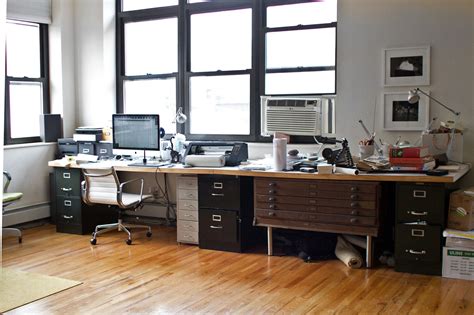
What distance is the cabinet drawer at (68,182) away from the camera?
19.1 feet

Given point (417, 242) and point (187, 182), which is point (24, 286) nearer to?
point (187, 182)

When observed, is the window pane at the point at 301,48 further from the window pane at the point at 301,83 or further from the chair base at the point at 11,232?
the chair base at the point at 11,232

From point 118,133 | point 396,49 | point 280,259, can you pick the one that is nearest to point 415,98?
point 396,49

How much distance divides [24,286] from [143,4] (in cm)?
359

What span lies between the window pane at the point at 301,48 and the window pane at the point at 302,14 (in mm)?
96

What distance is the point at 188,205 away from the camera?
17.4ft

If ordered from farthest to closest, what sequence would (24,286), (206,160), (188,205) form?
(188,205) < (206,160) < (24,286)

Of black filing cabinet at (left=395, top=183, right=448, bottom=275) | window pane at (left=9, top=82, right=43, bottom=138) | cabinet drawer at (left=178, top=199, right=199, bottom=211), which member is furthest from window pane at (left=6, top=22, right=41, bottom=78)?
black filing cabinet at (left=395, top=183, right=448, bottom=275)

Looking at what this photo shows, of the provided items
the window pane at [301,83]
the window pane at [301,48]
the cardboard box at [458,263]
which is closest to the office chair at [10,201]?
the window pane at [301,83]

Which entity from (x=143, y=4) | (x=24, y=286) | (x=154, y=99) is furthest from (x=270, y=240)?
(x=143, y=4)

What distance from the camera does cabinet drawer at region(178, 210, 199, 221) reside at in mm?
5281

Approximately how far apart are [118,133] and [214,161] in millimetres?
1263

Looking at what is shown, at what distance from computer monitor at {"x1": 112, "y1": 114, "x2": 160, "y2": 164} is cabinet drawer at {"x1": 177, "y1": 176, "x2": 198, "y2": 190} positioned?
0.51 metres

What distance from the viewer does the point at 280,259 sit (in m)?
4.86
